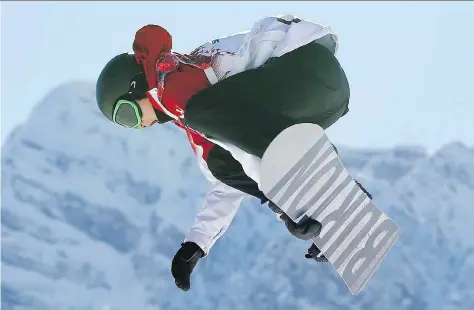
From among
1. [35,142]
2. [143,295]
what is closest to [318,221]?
[143,295]

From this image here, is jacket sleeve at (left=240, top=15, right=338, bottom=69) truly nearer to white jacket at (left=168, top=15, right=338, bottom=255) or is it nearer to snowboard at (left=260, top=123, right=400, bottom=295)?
white jacket at (left=168, top=15, right=338, bottom=255)

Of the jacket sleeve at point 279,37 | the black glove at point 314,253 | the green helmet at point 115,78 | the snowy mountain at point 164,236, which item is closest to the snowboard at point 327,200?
the black glove at point 314,253

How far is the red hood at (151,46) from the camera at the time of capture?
205 centimetres

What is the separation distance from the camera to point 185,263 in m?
2.24

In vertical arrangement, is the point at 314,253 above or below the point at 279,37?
below

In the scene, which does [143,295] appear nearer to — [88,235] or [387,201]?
[88,235]

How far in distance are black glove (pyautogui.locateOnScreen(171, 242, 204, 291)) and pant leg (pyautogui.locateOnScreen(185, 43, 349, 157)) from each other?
0.61 metres

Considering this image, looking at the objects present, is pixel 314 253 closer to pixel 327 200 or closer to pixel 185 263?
pixel 327 200

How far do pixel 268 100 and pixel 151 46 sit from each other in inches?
19.4

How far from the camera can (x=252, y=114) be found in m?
1.75

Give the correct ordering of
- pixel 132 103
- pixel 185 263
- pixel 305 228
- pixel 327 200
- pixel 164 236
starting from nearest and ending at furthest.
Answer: pixel 305 228 < pixel 327 200 < pixel 132 103 < pixel 185 263 < pixel 164 236

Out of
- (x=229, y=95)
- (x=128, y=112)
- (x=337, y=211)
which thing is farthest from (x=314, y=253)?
(x=128, y=112)

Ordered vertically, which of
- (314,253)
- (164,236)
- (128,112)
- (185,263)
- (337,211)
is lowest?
(164,236)

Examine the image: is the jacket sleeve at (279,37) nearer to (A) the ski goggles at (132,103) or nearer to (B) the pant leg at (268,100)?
(B) the pant leg at (268,100)
